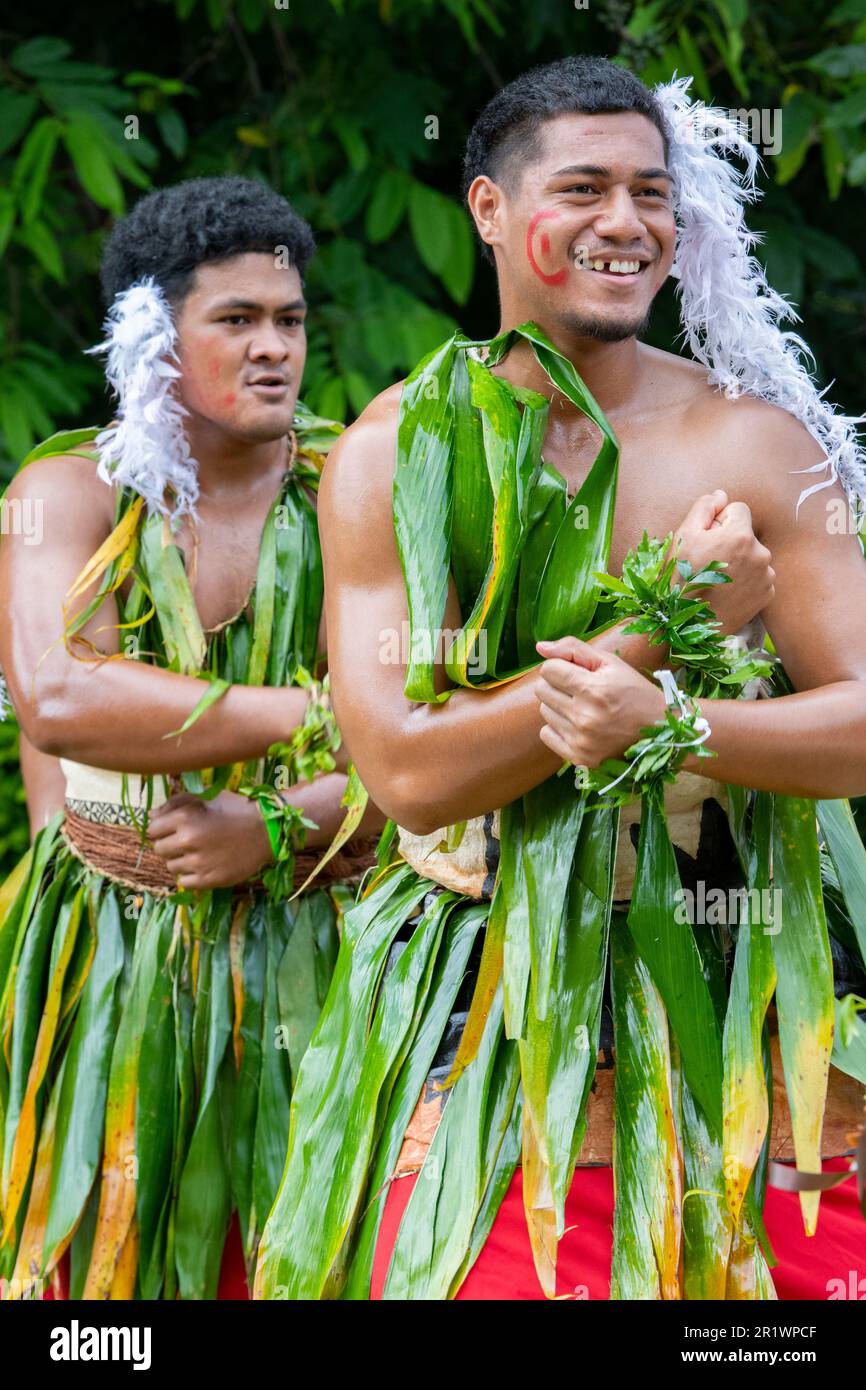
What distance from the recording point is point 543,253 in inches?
94.3

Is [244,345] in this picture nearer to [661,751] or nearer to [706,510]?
[706,510]

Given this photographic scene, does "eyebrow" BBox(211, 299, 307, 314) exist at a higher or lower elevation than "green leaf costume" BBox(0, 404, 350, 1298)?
higher

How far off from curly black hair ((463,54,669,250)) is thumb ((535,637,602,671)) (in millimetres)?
717

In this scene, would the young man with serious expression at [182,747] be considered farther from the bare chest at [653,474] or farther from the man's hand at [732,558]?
the man's hand at [732,558]

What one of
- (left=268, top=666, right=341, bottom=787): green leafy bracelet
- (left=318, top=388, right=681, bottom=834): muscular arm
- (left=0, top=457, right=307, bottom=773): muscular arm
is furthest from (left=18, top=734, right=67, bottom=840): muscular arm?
(left=318, top=388, right=681, bottom=834): muscular arm

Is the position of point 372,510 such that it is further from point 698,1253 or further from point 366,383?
point 366,383

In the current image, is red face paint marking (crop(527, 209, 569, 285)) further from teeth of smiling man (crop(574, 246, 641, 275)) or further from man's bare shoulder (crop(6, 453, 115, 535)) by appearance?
man's bare shoulder (crop(6, 453, 115, 535))

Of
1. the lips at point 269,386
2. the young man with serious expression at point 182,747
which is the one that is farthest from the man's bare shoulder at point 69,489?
the lips at point 269,386

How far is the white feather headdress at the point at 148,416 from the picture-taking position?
338 centimetres

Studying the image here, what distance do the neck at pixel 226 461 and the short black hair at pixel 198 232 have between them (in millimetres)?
265

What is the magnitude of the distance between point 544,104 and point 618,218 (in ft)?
0.70

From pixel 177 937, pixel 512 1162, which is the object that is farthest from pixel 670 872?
pixel 177 937

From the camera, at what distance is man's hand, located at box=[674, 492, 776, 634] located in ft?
7.11

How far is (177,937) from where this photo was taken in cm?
339
